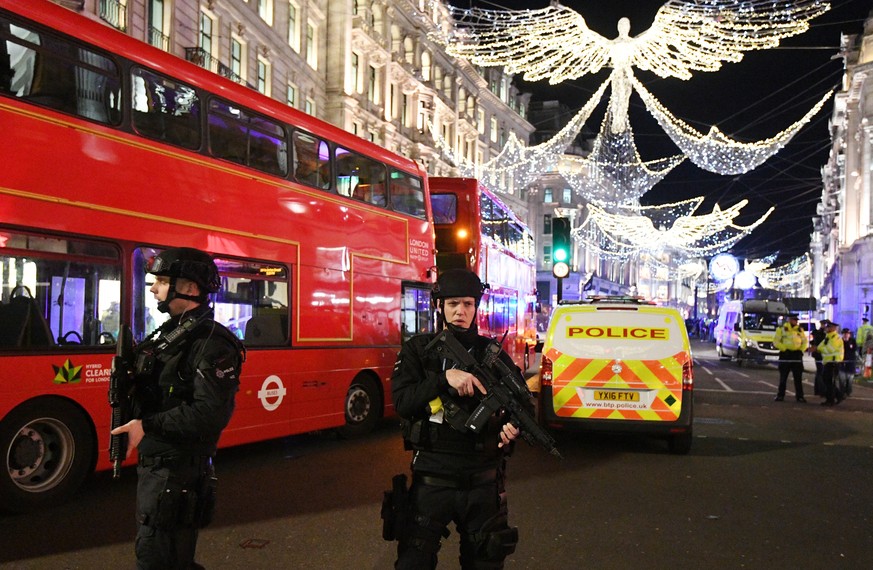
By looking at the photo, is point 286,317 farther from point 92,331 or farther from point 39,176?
point 39,176

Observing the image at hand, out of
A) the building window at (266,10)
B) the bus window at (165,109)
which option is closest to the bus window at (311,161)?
the bus window at (165,109)

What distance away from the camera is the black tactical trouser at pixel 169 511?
317 centimetres

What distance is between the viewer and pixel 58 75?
21.8 feet

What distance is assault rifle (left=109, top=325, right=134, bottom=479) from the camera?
316 cm

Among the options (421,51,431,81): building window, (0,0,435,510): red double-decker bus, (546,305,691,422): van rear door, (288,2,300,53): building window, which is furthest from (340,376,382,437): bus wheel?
(421,51,431,81): building window

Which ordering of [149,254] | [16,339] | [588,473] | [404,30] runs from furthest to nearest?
[404,30]
[588,473]
[149,254]
[16,339]

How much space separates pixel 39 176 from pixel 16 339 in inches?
54.6

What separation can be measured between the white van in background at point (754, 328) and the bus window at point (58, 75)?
26510 mm

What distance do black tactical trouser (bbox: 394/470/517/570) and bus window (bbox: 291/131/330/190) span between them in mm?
6757

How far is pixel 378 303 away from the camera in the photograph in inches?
436

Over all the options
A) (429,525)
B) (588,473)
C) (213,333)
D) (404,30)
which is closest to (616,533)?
(588,473)

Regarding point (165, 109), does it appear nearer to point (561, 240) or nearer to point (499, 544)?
point (499, 544)

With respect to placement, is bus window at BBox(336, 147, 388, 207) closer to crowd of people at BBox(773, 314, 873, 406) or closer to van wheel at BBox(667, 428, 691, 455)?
van wheel at BBox(667, 428, 691, 455)

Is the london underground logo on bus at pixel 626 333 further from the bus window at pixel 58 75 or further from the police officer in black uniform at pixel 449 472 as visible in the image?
the police officer in black uniform at pixel 449 472
